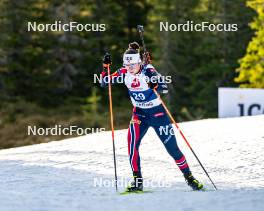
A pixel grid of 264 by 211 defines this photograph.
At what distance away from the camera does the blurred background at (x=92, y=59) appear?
35.8 meters

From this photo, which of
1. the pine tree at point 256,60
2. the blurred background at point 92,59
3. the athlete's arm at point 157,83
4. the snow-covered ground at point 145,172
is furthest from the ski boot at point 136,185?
the blurred background at point 92,59

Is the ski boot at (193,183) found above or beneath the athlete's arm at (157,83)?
beneath

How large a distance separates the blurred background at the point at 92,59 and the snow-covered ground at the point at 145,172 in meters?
18.9

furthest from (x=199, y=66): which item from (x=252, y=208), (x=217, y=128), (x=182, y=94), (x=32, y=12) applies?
(x=252, y=208)

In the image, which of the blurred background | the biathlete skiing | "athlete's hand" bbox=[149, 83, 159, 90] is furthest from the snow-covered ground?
the blurred background

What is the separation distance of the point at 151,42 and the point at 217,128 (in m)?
27.3

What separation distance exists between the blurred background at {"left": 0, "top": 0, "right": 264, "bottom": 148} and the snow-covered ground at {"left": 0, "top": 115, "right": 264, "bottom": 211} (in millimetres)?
18874

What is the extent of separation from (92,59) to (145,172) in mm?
30594

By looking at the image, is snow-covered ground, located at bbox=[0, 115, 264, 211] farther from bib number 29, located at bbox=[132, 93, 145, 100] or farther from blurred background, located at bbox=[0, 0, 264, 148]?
blurred background, located at bbox=[0, 0, 264, 148]

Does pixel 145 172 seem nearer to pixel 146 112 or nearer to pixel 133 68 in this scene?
pixel 146 112

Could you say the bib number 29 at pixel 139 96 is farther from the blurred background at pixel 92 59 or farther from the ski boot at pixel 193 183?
the blurred background at pixel 92 59

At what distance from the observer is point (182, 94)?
39.5 meters

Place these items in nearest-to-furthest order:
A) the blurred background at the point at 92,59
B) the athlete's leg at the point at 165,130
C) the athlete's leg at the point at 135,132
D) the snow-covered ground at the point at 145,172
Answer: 1. the snow-covered ground at the point at 145,172
2. the athlete's leg at the point at 165,130
3. the athlete's leg at the point at 135,132
4. the blurred background at the point at 92,59

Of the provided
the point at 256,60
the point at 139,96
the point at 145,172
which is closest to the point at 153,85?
the point at 139,96
